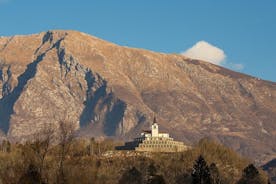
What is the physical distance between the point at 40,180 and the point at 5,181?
48.0 feet

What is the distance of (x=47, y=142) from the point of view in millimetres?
198875

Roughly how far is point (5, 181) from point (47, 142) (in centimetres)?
1305

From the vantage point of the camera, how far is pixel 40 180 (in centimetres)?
18138

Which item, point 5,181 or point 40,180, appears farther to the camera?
point 5,181

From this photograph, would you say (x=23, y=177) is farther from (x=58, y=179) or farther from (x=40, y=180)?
(x=58, y=179)

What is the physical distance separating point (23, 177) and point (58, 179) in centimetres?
1686

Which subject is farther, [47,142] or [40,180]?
[47,142]

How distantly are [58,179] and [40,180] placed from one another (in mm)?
16702

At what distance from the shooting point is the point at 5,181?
193000mm

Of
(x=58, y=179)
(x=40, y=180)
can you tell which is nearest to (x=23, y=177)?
(x=40, y=180)

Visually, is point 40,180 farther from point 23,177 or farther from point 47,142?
point 47,142

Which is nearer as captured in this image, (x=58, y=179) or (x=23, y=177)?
(x=23, y=177)
